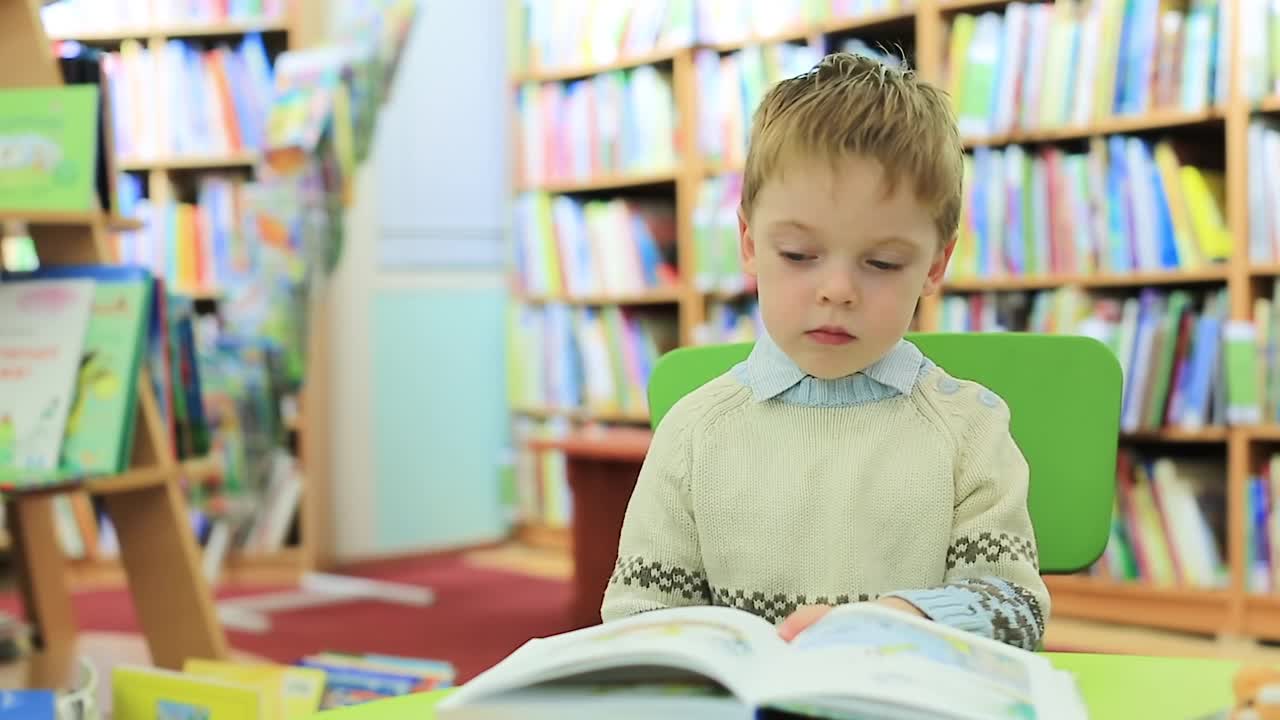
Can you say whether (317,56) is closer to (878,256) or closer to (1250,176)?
(1250,176)

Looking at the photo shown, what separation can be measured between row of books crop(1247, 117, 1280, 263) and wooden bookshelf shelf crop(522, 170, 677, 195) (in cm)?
151

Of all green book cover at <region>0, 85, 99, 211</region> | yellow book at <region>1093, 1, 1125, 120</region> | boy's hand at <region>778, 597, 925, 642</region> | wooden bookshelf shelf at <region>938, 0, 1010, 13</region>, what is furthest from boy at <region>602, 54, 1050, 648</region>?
wooden bookshelf shelf at <region>938, 0, 1010, 13</region>

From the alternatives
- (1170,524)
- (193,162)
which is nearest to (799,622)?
(1170,524)

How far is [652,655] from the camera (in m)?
0.60

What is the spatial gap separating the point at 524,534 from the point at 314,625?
128 cm

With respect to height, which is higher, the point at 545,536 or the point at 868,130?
the point at 868,130

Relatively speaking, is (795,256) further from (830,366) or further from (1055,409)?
(1055,409)

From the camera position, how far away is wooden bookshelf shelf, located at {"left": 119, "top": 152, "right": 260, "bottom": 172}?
12.2 feet

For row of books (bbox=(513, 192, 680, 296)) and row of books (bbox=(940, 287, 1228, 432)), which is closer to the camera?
row of books (bbox=(940, 287, 1228, 432))

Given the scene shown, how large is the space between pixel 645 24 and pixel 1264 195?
176 cm

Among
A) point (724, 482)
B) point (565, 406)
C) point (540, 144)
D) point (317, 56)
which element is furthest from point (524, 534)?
point (724, 482)

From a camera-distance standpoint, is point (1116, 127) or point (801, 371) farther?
point (1116, 127)

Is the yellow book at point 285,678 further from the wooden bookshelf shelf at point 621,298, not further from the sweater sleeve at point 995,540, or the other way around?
the wooden bookshelf shelf at point 621,298

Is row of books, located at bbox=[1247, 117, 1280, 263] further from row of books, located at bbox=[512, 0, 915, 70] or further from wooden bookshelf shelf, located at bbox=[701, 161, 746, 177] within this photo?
wooden bookshelf shelf, located at bbox=[701, 161, 746, 177]
